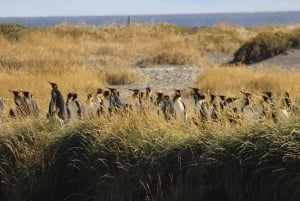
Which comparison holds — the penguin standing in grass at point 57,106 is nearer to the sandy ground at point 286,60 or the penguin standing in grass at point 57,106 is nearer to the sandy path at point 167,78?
the sandy path at point 167,78

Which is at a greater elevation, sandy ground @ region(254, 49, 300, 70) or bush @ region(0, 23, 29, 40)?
sandy ground @ region(254, 49, 300, 70)

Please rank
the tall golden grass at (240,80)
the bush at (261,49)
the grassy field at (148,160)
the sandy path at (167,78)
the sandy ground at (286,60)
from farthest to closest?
1. the bush at (261,49)
2. the sandy ground at (286,60)
3. the sandy path at (167,78)
4. the tall golden grass at (240,80)
5. the grassy field at (148,160)

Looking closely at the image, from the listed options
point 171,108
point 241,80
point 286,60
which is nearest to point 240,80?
point 241,80

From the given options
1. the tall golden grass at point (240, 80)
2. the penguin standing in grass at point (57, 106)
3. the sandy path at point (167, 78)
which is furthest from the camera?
the sandy path at point (167, 78)

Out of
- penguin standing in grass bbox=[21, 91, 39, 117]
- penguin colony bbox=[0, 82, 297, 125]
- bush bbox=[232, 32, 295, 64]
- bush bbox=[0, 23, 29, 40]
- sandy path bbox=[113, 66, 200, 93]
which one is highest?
penguin colony bbox=[0, 82, 297, 125]

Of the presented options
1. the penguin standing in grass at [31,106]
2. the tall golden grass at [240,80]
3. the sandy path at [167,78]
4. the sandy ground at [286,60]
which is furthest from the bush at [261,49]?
the penguin standing in grass at [31,106]

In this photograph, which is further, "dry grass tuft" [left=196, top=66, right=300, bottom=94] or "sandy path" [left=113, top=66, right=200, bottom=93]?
"sandy path" [left=113, top=66, right=200, bottom=93]

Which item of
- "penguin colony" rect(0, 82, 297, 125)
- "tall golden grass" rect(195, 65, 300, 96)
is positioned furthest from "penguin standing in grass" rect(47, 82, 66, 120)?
"tall golden grass" rect(195, 65, 300, 96)

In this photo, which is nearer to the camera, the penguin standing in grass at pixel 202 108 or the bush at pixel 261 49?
the penguin standing in grass at pixel 202 108

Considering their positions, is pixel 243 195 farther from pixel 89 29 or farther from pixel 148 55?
pixel 89 29

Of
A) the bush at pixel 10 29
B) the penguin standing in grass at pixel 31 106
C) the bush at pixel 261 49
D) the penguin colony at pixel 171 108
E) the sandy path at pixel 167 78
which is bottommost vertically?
the bush at pixel 10 29

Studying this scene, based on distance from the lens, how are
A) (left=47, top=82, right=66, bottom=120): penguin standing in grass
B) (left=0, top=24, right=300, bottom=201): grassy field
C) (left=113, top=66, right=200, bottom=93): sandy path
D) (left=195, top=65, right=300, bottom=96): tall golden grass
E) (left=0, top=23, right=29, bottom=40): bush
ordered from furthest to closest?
(left=0, top=23, right=29, bottom=40): bush
(left=113, top=66, right=200, bottom=93): sandy path
(left=195, top=65, right=300, bottom=96): tall golden grass
(left=47, top=82, right=66, bottom=120): penguin standing in grass
(left=0, top=24, right=300, bottom=201): grassy field

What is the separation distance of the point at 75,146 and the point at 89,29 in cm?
2718

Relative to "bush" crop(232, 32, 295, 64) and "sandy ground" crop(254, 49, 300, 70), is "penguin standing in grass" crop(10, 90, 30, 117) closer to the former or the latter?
"sandy ground" crop(254, 49, 300, 70)
